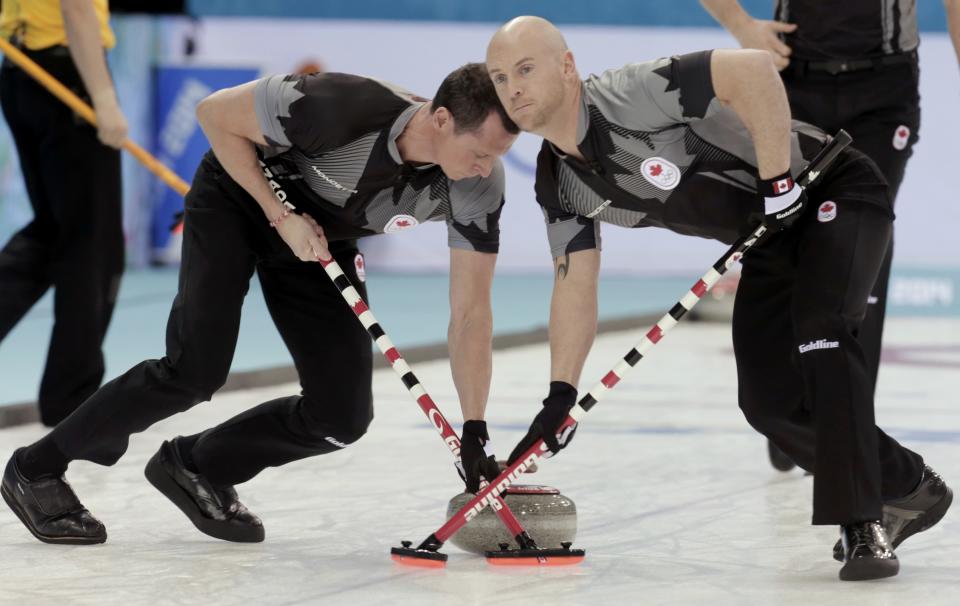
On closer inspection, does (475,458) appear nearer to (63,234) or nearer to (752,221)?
(752,221)

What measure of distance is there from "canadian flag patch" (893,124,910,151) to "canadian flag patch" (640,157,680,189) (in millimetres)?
1068

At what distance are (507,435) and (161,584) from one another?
7.68 ft

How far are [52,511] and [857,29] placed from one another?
7.99 feet

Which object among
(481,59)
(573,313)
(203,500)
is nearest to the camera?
(573,313)

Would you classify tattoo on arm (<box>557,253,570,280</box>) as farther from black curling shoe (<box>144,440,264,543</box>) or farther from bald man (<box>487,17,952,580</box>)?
black curling shoe (<box>144,440,264,543</box>)

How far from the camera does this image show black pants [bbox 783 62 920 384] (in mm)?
4172

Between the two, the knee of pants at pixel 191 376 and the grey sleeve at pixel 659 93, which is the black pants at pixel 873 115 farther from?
the knee of pants at pixel 191 376

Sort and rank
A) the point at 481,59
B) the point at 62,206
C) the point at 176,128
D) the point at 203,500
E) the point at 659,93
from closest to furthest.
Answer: the point at 659,93 → the point at 203,500 → the point at 62,206 → the point at 481,59 → the point at 176,128

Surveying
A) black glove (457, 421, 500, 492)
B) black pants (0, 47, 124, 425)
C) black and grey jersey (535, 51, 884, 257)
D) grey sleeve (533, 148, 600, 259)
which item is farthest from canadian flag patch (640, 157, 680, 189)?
black pants (0, 47, 124, 425)

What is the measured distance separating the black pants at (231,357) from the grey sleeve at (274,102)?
22 cm

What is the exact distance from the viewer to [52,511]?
3.58m

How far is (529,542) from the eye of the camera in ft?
11.2

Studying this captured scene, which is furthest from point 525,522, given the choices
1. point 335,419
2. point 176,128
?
point 176,128

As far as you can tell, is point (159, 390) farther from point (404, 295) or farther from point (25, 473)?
point (404, 295)
